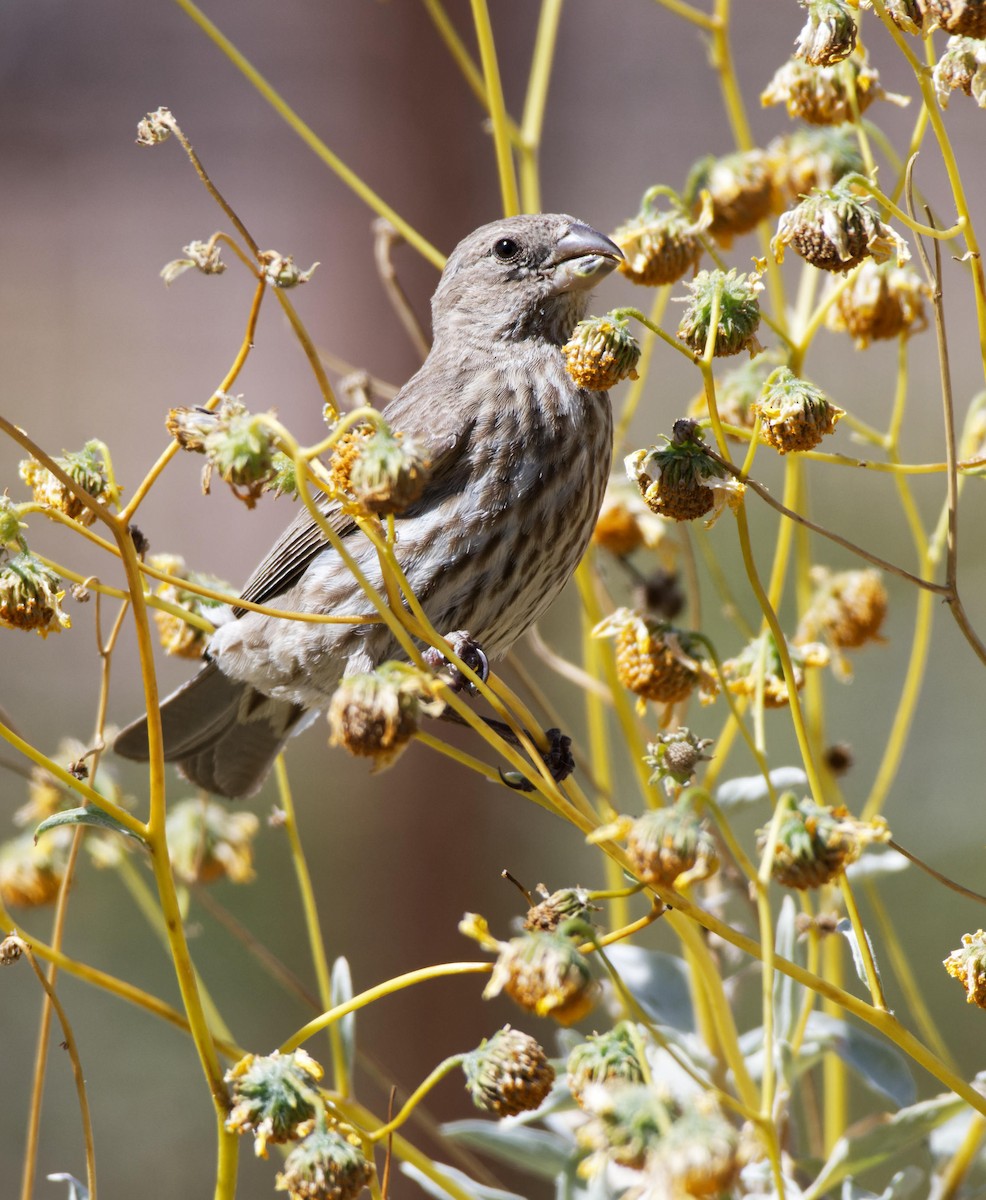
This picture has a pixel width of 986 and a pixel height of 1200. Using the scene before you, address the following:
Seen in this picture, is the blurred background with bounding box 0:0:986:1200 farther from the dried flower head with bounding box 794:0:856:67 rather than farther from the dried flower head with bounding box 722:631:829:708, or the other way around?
the dried flower head with bounding box 794:0:856:67

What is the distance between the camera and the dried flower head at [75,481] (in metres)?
1.46

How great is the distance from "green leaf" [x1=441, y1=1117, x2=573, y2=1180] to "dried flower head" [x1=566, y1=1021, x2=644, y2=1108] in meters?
0.69

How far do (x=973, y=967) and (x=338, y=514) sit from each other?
→ 1.58 meters

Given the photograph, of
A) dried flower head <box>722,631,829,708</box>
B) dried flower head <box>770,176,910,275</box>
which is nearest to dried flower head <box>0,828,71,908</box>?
dried flower head <box>722,631,829,708</box>

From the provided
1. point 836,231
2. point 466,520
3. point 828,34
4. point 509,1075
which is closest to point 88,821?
point 509,1075

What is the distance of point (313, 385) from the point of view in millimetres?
6980

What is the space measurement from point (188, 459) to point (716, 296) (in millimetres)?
6498

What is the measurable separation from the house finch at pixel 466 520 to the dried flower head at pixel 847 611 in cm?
43

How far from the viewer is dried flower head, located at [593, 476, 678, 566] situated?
2180 mm

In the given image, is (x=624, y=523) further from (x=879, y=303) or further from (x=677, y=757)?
(x=677, y=757)

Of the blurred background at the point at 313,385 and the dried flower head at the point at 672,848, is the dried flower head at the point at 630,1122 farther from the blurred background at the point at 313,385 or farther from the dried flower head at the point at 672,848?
the blurred background at the point at 313,385

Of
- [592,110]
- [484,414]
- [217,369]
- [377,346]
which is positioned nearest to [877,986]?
[484,414]

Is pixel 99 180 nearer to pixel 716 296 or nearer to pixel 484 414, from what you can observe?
pixel 484 414

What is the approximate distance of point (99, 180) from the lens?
26.1 feet
